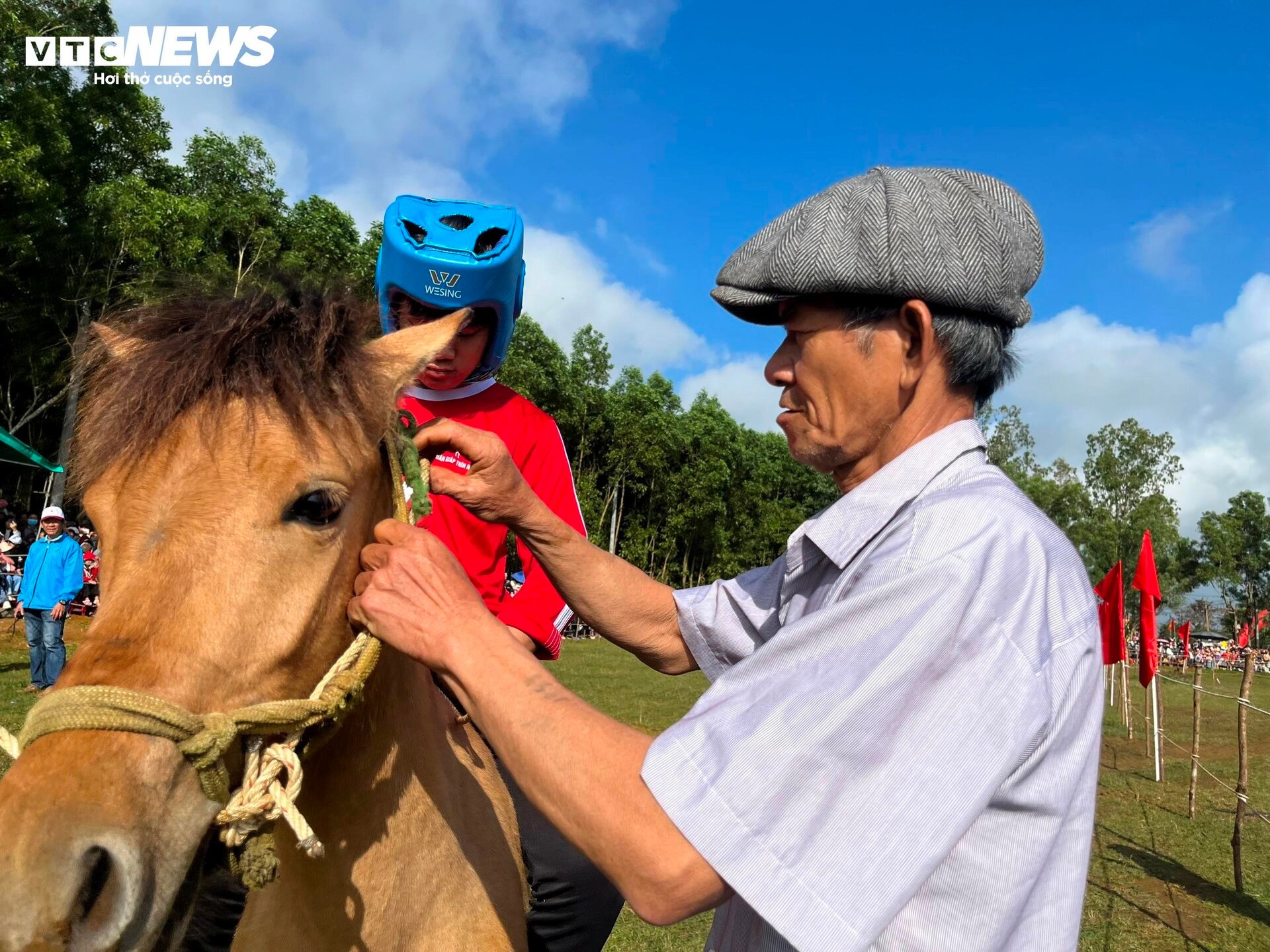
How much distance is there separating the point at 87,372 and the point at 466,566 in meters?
1.33

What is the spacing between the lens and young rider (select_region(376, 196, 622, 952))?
9.91 feet

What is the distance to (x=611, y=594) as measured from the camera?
2.74m

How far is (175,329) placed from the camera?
2066 mm

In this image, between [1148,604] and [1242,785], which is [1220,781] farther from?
[1242,785]

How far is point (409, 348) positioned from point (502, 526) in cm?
90

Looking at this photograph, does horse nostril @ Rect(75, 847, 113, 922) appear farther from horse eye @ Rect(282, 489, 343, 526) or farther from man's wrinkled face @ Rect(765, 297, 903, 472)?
man's wrinkled face @ Rect(765, 297, 903, 472)

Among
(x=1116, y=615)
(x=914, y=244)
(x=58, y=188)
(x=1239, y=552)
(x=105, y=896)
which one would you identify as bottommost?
(x=105, y=896)

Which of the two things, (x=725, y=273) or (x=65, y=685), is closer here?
(x=65, y=685)

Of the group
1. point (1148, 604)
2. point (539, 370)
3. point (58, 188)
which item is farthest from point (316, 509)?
point (539, 370)

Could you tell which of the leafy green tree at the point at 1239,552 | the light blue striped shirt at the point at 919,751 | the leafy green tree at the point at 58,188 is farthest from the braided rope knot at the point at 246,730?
the leafy green tree at the point at 1239,552

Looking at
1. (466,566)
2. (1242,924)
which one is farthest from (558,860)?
(1242,924)

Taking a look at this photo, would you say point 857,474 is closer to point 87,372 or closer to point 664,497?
point 87,372

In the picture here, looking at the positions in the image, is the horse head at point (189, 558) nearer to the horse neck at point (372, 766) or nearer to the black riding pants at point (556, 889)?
the horse neck at point (372, 766)

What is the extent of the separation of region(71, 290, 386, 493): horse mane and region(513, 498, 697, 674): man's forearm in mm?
876
